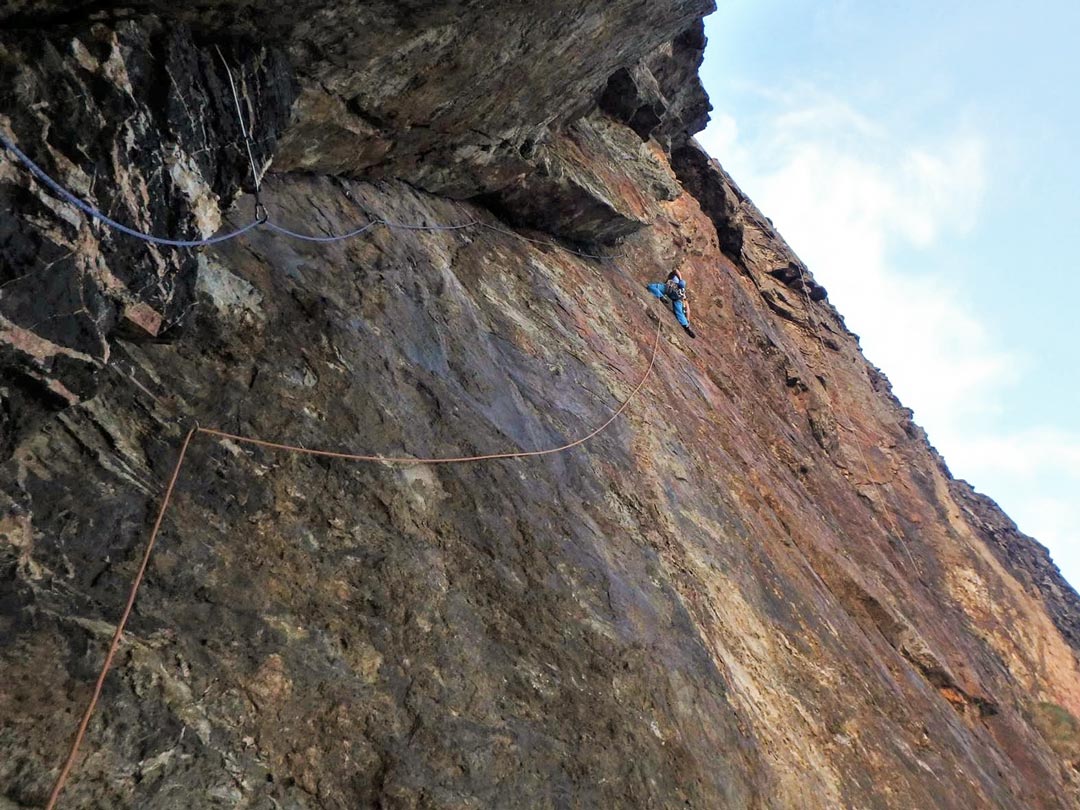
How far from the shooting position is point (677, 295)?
16453 millimetres

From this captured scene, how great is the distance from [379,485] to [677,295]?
39.5 feet

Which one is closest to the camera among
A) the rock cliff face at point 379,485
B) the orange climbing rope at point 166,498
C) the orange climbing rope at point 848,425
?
the orange climbing rope at point 166,498

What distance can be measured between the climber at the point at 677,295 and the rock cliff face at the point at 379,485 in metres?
3.74

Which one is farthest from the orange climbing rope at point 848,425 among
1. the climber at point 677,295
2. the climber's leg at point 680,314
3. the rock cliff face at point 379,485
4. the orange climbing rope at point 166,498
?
the orange climbing rope at point 166,498

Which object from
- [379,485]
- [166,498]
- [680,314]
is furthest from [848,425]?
[166,498]

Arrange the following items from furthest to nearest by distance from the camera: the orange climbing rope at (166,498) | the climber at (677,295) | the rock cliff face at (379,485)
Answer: the climber at (677,295) → the rock cliff face at (379,485) → the orange climbing rope at (166,498)

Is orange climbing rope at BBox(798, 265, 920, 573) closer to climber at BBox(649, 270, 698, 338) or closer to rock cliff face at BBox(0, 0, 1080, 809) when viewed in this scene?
rock cliff face at BBox(0, 0, 1080, 809)

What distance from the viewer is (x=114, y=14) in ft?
13.6

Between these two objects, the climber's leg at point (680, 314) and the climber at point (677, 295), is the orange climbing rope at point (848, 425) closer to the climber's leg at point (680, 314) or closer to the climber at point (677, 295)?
the climber at point (677, 295)

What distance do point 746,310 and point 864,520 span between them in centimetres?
633

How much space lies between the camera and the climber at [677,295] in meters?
16.1

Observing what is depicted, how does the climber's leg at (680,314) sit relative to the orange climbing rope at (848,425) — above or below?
below

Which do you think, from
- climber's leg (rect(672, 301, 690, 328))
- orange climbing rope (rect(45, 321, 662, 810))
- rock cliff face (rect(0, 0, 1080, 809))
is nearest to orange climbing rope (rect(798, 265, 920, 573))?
rock cliff face (rect(0, 0, 1080, 809))

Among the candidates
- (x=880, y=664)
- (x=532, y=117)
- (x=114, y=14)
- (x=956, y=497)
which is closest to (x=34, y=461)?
(x=114, y=14)
